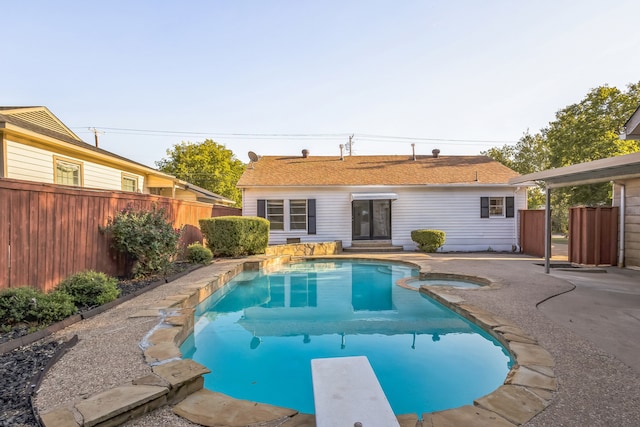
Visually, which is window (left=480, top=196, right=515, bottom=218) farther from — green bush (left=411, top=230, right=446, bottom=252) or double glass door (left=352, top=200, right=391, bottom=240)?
double glass door (left=352, top=200, right=391, bottom=240)

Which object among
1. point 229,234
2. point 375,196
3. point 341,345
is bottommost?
point 341,345

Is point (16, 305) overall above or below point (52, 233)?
below

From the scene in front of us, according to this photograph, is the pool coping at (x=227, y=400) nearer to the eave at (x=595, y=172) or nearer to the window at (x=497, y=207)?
the eave at (x=595, y=172)

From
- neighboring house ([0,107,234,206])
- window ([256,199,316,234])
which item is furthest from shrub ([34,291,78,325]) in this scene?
window ([256,199,316,234])

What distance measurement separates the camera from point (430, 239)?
13.6 m

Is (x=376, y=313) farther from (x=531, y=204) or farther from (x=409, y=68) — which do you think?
(x=531, y=204)

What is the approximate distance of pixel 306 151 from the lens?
17.7 meters

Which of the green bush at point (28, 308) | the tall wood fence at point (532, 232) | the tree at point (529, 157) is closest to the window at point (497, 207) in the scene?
the tall wood fence at point (532, 232)

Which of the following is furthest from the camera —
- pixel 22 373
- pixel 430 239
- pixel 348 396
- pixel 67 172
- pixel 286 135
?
pixel 286 135

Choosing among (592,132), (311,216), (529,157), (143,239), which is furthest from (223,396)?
(529,157)

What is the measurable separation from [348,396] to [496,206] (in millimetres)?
14362

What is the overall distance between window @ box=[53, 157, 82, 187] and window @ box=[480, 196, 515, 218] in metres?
14.8

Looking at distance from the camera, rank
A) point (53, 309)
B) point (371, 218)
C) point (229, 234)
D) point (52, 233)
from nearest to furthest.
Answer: point (53, 309)
point (52, 233)
point (229, 234)
point (371, 218)

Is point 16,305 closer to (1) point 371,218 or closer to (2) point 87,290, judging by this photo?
(2) point 87,290
